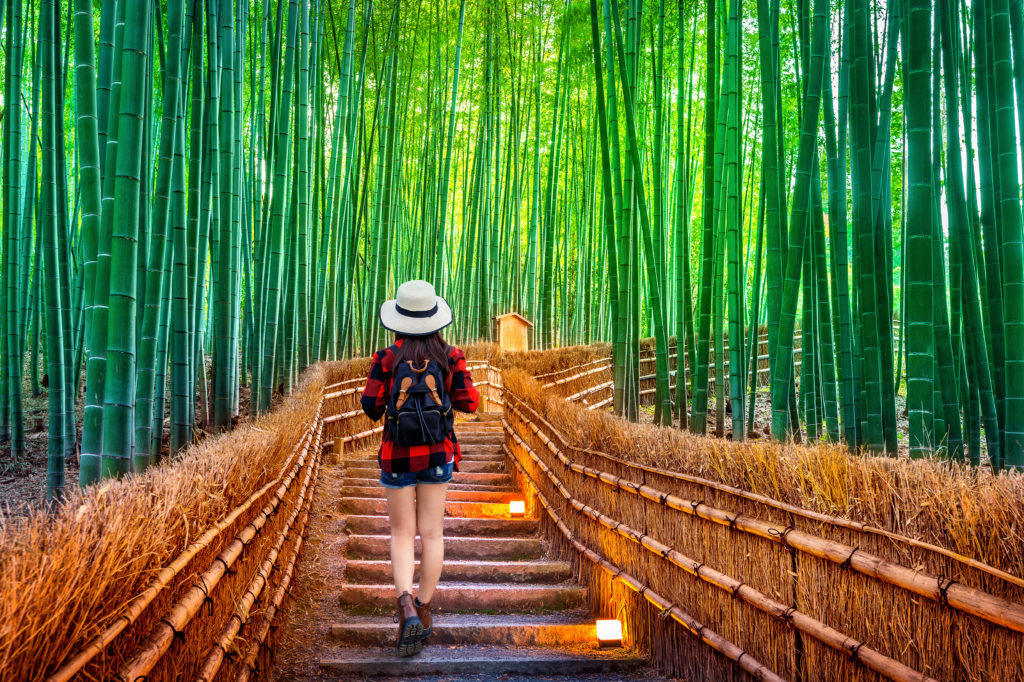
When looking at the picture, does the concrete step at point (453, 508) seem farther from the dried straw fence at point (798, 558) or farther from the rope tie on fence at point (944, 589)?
the rope tie on fence at point (944, 589)

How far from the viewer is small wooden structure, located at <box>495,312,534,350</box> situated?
893 centimetres

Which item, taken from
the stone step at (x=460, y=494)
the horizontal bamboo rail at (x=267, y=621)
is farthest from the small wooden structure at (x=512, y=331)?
the horizontal bamboo rail at (x=267, y=621)

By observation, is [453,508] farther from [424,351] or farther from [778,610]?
[778,610]

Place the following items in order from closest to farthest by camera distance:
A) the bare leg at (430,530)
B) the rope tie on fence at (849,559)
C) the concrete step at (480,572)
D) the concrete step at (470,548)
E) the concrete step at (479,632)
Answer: the rope tie on fence at (849,559)
the bare leg at (430,530)
the concrete step at (479,632)
the concrete step at (480,572)
the concrete step at (470,548)

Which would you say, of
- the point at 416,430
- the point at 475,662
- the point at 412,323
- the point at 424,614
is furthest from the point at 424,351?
the point at 475,662

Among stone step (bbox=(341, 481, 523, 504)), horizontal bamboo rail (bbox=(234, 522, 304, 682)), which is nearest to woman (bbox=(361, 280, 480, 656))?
horizontal bamboo rail (bbox=(234, 522, 304, 682))

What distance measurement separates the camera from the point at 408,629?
223 centimetres

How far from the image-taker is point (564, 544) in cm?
309

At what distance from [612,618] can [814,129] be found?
1.97 metres

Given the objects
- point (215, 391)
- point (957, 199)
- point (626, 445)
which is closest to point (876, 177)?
point (957, 199)

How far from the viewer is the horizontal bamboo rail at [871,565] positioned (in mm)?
1202

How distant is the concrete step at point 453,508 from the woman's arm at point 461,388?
137 cm

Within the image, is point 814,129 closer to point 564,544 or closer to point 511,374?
point 564,544

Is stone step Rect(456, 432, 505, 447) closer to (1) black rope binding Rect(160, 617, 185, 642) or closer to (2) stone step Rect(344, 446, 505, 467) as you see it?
(2) stone step Rect(344, 446, 505, 467)
